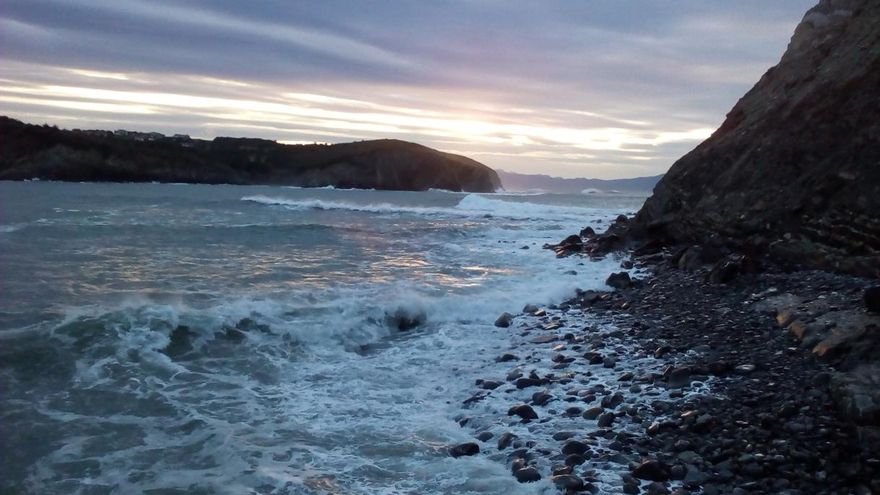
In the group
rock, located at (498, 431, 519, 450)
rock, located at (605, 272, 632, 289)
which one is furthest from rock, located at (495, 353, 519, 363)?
rock, located at (605, 272, 632, 289)

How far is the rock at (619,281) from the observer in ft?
40.8

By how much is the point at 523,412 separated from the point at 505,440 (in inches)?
25.4

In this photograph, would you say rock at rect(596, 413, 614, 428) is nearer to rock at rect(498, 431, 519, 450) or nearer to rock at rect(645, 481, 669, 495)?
rock at rect(498, 431, 519, 450)

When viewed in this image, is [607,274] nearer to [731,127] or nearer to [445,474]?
[731,127]

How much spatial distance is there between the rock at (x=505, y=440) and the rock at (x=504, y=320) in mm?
4794

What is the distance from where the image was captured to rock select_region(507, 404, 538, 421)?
246 inches

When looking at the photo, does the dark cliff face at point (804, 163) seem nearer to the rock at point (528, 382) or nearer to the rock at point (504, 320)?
the rock at point (504, 320)

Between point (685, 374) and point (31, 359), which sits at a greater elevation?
point (685, 374)

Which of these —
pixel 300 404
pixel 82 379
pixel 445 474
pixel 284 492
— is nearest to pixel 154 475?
pixel 284 492

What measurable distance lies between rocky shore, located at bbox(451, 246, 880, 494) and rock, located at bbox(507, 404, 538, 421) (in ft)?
0.05

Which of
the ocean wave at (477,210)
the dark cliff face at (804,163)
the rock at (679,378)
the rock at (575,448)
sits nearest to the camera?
the rock at (575,448)

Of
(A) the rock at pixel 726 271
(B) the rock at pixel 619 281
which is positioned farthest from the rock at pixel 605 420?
(B) the rock at pixel 619 281

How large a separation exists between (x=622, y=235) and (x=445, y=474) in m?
14.1

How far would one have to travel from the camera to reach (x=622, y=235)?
18156 millimetres
